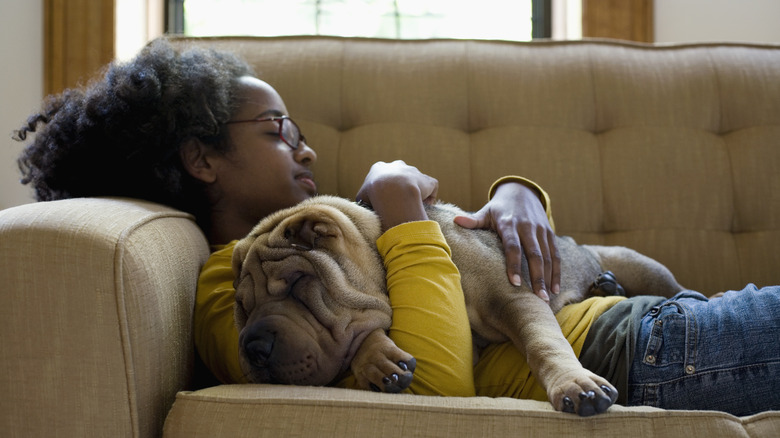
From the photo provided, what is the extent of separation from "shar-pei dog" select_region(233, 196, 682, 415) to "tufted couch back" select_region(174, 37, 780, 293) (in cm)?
73

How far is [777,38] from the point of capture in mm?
3672

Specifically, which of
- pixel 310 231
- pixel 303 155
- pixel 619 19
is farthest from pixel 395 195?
pixel 619 19

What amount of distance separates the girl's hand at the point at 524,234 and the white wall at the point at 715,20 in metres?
2.10

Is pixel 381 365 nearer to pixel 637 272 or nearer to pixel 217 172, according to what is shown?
pixel 217 172

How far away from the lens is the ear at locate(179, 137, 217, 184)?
7.18 ft

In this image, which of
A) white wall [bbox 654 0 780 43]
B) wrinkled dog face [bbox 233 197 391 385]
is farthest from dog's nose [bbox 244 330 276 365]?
white wall [bbox 654 0 780 43]

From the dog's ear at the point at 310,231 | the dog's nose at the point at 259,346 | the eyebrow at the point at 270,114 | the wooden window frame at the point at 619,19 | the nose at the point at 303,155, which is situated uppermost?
the wooden window frame at the point at 619,19

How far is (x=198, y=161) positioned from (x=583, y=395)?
1443 mm

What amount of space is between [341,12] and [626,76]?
183cm

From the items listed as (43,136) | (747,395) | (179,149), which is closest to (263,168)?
(179,149)

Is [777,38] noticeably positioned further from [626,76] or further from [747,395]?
[747,395]

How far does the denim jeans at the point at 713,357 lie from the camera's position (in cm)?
144

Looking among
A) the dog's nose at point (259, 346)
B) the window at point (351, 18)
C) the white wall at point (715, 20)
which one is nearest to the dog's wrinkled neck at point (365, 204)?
the dog's nose at point (259, 346)

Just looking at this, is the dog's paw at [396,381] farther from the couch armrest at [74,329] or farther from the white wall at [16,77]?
the white wall at [16,77]
